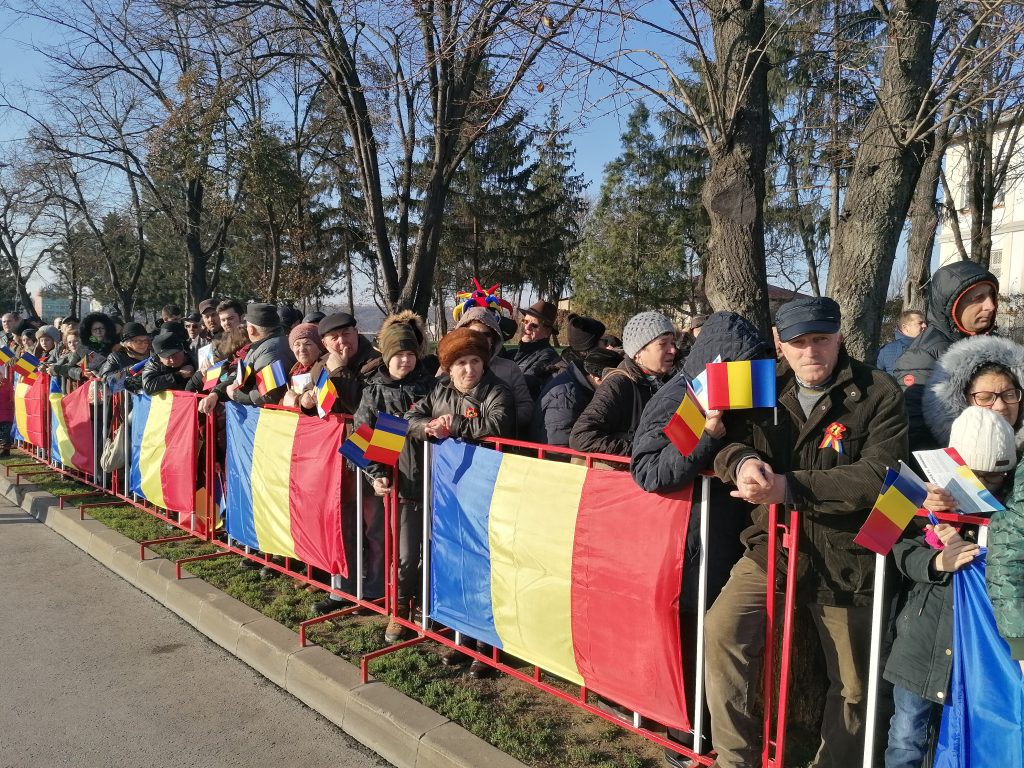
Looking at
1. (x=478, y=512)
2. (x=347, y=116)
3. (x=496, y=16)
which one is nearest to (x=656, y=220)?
(x=347, y=116)

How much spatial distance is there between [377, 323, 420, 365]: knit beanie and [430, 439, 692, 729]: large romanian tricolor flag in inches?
32.4

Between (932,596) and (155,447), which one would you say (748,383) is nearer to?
(932,596)

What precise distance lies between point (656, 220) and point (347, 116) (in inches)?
1039

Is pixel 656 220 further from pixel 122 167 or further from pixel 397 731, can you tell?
pixel 397 731

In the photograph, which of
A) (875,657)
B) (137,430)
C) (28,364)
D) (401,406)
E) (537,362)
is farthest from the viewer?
(28,364)

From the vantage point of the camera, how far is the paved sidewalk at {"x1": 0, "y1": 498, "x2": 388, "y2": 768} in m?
3.53

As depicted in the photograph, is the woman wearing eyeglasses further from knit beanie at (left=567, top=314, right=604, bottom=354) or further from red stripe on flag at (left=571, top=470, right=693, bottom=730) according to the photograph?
knit beanie at (left=567, top=314, right=604, bottom=354)

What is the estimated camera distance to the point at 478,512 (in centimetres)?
382

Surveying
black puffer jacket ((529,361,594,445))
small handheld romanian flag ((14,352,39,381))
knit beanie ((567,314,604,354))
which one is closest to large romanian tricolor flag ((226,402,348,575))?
black puffer jacket ((529,361,594,445))

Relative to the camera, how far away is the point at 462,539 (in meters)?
3.94

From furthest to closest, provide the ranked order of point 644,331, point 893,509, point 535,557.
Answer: point 644,331
point 535,557
point 893,509

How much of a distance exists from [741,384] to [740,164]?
11.2 feet

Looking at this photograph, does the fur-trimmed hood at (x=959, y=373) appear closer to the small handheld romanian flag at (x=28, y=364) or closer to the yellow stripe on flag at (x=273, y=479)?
the yellow stripe on flag at (x=273, y=479)

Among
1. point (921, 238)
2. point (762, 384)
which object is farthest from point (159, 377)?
point (921, 238)
